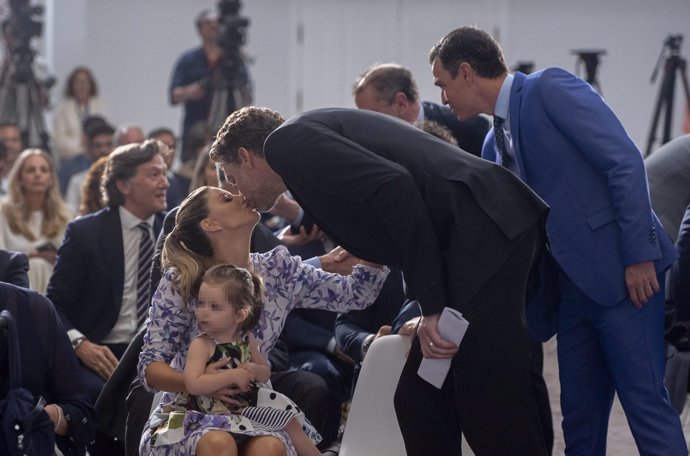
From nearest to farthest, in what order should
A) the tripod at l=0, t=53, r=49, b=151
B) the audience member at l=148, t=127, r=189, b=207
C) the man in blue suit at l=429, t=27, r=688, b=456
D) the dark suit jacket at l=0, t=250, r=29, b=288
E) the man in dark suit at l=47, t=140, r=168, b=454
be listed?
the man in blue suit at l=429, t=27, r=688, b=456, the dark suit jacket at l=0, t=250, r=29, b=288, the man in dark suit at l=47, t=140, r=168, b=454, the audience member at l=148, t=127, r=189, b=207, the tripod at l=0, t=53, r=49, b=151

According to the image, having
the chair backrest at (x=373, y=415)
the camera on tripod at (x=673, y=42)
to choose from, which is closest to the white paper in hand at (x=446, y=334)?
the chair backrest at (x=373, y=415)

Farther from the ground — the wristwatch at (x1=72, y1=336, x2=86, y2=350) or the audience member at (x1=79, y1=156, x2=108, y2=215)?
the audience member at (x1=79, y1=156, x2=108, y2=215)

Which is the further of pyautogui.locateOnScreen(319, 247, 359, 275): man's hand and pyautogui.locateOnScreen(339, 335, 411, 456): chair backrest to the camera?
pyautogui.locateOnScreen(319, 247, 359, 275): man's hand

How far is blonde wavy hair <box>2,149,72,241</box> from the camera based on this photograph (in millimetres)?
5035

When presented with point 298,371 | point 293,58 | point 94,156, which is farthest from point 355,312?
point 293,58

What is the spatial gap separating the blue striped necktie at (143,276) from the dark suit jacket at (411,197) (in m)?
1.58

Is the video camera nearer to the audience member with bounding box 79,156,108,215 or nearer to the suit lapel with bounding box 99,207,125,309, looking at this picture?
the audience member with bounding box 79,156,108,215

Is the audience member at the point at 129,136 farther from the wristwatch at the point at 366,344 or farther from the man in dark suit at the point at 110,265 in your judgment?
the wristwatch at the point at 366,344

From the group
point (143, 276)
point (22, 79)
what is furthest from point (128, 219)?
point (22, 79)

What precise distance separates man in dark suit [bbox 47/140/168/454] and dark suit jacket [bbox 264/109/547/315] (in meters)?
1.52

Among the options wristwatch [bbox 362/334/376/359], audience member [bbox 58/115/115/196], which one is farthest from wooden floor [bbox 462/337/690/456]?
audience member [bbox 58/115/115/196]

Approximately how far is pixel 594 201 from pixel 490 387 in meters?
0.70

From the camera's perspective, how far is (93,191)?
4.44 meters

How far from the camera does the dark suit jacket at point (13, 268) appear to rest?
339 cm
